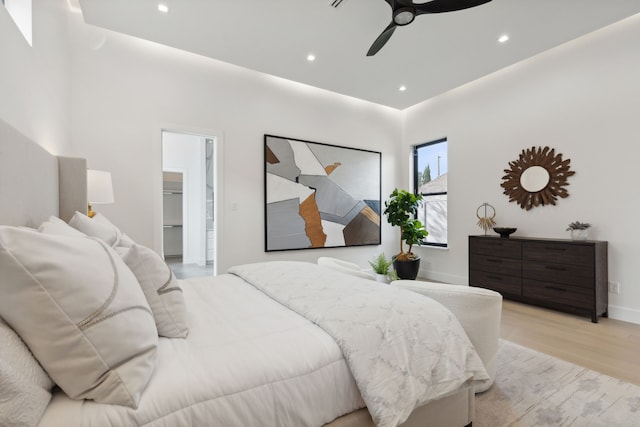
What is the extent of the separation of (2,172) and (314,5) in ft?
8.54

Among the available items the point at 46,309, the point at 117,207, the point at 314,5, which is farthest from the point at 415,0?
the point at 117,207

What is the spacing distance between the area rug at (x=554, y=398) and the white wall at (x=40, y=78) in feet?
9.77

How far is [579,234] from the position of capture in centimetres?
323

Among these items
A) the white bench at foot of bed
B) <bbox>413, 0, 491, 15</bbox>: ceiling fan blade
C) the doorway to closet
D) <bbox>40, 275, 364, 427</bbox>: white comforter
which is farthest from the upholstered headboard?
the doorway to closet

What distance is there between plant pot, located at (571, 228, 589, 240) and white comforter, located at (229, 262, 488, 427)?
284 centimetres

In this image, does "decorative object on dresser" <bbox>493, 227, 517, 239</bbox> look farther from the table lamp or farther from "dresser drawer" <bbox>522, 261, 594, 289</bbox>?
the table lamp

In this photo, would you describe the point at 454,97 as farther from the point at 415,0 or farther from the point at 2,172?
the point at 2,172

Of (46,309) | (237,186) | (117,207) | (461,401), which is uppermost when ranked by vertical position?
(237,186)

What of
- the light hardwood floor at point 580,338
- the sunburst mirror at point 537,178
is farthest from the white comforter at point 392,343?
the sunburst mirror at point 537,178

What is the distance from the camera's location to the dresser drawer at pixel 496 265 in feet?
11.7

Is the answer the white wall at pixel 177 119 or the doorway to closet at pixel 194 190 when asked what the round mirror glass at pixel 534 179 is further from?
the doorway to closet at pixel 194 190

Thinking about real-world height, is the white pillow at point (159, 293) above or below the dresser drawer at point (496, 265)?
above

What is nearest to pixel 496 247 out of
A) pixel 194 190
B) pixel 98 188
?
pixel 98 188

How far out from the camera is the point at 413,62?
12.2 feet
